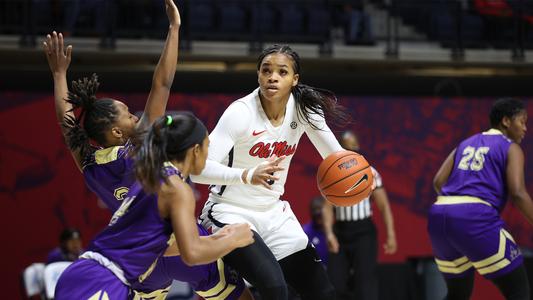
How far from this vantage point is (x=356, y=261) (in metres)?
7.72

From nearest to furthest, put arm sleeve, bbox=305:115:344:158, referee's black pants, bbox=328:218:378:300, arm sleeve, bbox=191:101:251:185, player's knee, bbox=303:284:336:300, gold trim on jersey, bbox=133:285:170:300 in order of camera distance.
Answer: gold trim on jersey, bbox=133:285:170:300
arm sleeve, bbox=191:101:251:185
player's knee, bbox=303:284:336:300
arm sleeve, bbox=305:115:344:158
referee's black pants, bbox=328:218:378:300

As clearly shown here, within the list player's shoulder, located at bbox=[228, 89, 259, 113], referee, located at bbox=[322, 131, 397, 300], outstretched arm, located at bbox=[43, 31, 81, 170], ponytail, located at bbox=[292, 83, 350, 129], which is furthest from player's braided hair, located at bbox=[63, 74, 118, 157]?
referee, located at bbox=[322, 131, 397, 300]

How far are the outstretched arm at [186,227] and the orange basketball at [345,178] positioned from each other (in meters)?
1.23

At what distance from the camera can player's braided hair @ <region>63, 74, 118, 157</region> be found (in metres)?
4.38

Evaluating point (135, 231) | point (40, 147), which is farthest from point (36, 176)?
point (135, 231)

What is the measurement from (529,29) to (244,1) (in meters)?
4.16

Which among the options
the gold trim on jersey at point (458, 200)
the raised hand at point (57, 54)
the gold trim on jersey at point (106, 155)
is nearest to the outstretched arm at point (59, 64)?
the raised hand at point (57, 54)

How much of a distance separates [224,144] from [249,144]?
0.19m

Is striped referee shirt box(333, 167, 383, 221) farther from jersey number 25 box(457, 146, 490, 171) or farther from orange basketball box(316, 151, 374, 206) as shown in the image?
orange basketball box(316, 151, 374, 206)

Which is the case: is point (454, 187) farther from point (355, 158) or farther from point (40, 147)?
point (40, 147)

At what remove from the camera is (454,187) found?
19.5 feet

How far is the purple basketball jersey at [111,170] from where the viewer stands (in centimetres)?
439

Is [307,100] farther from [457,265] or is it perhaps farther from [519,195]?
[457,265]

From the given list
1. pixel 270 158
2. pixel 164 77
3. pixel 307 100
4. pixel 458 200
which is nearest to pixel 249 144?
pixel 270 158
